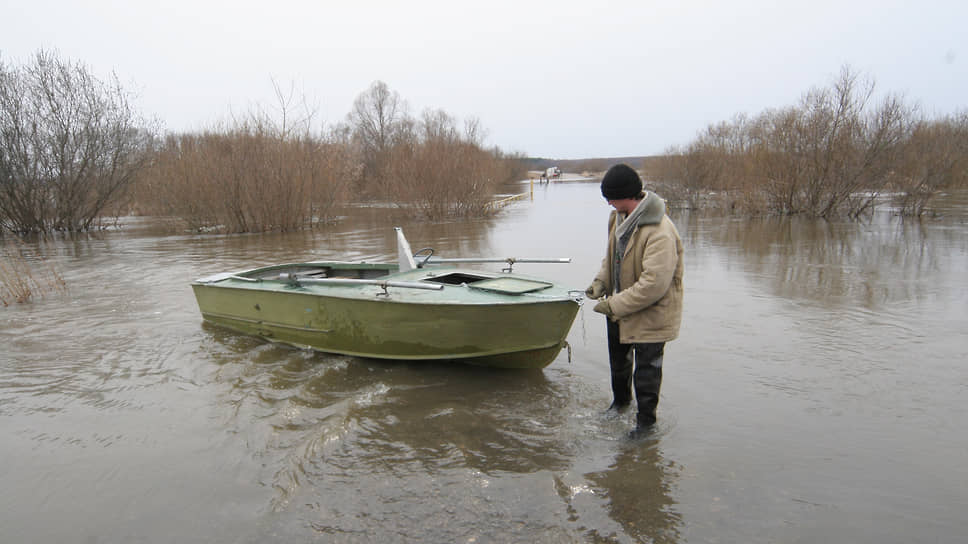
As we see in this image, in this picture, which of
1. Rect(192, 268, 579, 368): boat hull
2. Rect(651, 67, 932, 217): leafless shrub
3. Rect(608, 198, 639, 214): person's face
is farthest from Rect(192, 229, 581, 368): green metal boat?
Rect(651, 67, 932, 217): leafless shrub

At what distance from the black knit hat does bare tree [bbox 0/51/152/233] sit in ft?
84.6

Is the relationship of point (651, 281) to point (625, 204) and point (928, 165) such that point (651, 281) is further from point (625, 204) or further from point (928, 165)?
point (928, 165)

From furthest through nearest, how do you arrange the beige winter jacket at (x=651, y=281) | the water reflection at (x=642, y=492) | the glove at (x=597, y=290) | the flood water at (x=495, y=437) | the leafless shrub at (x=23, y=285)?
the leafless shrub at (x=23, y=285) < the glove at (x=597, y=290) < the beige winter jacket at (x=651, y=281) < the flood water at (x=495, y=437) < the water reflection at (x=642, y=492)

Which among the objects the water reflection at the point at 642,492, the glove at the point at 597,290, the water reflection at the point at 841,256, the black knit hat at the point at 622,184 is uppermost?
the black knit hat at the point at 622,184

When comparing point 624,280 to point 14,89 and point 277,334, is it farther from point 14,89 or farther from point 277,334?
point 14,89

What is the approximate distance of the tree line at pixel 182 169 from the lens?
20.6m

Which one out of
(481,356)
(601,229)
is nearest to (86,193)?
(601,229)

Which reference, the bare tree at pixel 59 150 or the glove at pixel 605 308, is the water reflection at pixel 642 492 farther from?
the bare tree at pixel 59 150

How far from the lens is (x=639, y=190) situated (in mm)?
3574

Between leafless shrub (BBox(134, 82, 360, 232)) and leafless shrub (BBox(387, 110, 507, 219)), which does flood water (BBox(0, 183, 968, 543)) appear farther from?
leafless shrub (BBox(387, 110, 507, 219))

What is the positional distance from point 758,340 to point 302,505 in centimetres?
536

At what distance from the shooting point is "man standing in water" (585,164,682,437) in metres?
3.36

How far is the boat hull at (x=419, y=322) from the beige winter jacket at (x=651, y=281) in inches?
40.7

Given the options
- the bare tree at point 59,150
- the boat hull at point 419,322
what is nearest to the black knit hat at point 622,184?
the boat hull at point 419,322
